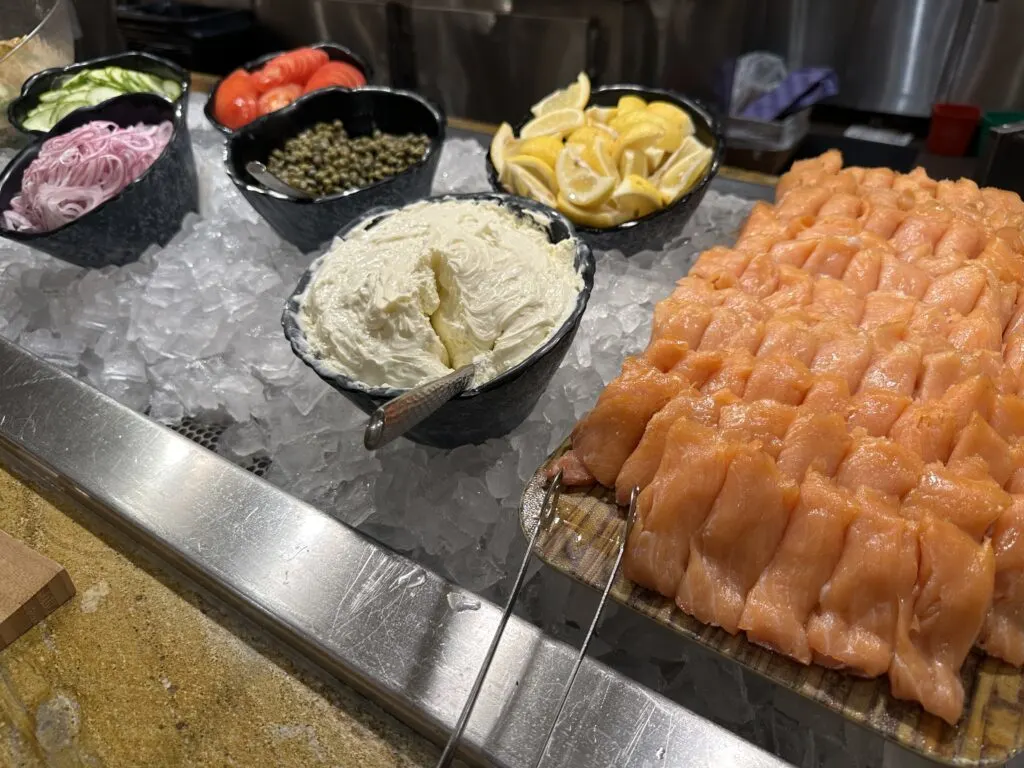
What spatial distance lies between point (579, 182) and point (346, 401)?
0.88m

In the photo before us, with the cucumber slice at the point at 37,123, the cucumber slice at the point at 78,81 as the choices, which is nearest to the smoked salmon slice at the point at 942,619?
the cucumber slice at the point at 37,123

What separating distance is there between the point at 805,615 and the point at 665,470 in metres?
0.33

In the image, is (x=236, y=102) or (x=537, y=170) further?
(x=236, y=102)

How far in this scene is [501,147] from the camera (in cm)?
225

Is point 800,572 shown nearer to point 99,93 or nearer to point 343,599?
point 343,599

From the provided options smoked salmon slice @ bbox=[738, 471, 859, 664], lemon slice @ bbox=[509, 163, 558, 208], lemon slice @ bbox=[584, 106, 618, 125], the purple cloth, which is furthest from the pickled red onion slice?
the purple cloth

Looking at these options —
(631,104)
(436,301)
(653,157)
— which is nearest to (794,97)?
(631,104)

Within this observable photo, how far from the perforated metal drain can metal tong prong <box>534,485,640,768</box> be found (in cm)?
91

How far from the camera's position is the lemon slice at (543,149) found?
7.03 ft

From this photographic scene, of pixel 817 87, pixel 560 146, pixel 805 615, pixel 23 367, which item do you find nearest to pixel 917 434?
pixel 805 615

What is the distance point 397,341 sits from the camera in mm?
1512

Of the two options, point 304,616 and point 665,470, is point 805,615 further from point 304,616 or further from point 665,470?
point 304,616

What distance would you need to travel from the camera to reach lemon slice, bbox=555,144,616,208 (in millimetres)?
1994

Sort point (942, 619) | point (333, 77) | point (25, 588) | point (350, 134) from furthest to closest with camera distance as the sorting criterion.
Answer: point (333, 77) < point (350, 134) < point (25, 588) < point (942, 619)
